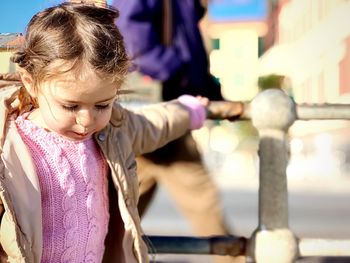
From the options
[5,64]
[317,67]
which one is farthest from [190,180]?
[317,67]

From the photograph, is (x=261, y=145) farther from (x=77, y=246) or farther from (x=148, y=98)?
(x=77, y=246)

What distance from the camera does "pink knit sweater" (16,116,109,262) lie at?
1731 millimetres

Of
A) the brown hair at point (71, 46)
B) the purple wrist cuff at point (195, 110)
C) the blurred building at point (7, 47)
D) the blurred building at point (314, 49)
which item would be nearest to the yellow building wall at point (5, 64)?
the blurred building at point (7, 47)

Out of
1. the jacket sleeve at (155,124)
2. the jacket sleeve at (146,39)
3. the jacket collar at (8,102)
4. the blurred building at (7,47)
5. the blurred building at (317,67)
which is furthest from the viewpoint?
the blurred building at (317,67)

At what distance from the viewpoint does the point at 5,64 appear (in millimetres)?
1887

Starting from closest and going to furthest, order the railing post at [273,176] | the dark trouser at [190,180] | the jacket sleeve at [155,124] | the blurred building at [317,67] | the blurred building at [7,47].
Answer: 1. the blurred building at [7,47]
2. the jacket sleeve at [155,124]
3. the railing post at [273,176]
4. the dark trouser at [190,180]
5. the blurred building at [317,67]

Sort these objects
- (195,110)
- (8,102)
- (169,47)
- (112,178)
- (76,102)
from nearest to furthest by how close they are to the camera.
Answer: (76,102) → (8,102) → (112,178) → (195,110) → (169,47)

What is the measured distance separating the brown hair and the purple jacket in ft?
1.34

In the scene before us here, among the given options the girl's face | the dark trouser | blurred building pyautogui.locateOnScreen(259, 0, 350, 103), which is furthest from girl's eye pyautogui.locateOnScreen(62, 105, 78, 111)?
blurred building pyautogui.locateOnScreen(259, 0, 350, 103)

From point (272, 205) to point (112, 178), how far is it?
0.51 metres

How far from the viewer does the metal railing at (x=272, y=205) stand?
2.09 meters

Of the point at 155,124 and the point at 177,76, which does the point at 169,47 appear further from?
the point at 155,124

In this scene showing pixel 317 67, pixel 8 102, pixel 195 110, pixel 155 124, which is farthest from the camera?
pixel 317 67

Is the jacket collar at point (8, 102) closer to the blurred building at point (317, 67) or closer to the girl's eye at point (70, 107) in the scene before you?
the girl's eye at point (70, 107)
